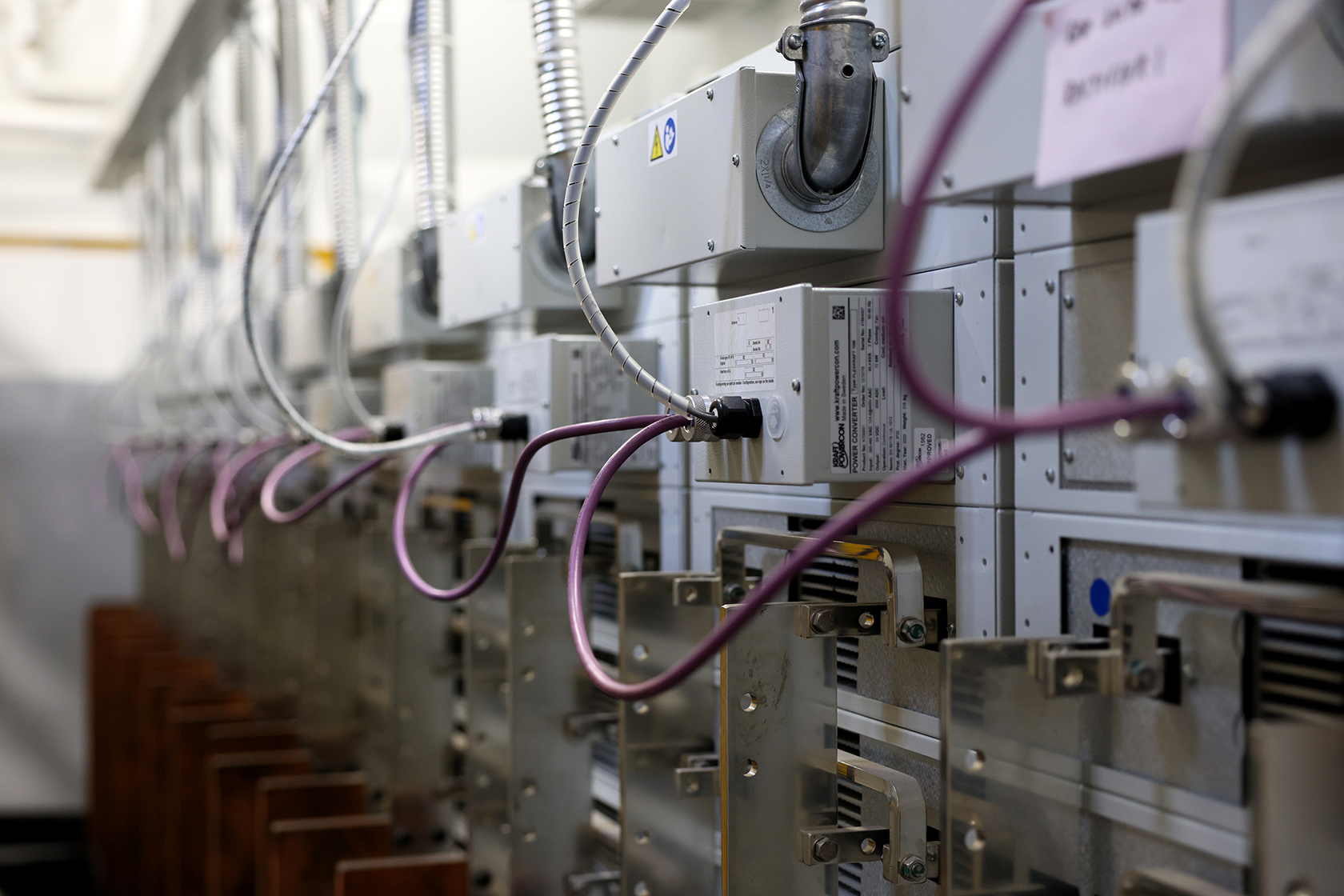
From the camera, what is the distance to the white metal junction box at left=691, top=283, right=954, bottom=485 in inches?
34.4

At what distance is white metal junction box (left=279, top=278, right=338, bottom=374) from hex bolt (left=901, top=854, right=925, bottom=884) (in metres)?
1.46

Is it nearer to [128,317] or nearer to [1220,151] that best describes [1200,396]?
[1220,151]

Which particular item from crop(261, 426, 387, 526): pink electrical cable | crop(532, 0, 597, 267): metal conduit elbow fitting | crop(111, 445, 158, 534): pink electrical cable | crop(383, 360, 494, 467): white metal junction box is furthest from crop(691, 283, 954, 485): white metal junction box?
crop(111, 445, 158, 534): pink electrical cable

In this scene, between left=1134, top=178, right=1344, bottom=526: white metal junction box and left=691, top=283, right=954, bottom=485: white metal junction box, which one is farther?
left=691, top=283, right=954, bottom=485: white metal junction box

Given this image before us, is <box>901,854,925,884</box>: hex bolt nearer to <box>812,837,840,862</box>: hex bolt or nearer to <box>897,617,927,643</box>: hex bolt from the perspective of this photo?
<box>812,837,840,862</box>: hex bolt

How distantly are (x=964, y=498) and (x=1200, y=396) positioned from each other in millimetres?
428

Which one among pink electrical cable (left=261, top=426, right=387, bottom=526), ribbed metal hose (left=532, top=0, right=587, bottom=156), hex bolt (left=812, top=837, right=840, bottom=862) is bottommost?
hex bolt (left=812, top=837, right=840, bottom=862)

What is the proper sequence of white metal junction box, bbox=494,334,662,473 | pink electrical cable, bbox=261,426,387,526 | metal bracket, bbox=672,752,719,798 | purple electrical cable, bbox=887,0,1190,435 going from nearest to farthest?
purple electrical cable, bbox=887,0,1190,435 → metal bracket, bbox=672,752,719,798 → white metal junction box, bbox=494,334,662,473 → pink electrical cable, bbox=261,426,387,526

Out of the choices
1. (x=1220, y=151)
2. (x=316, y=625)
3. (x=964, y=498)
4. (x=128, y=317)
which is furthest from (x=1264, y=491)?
(x=128, y=317)

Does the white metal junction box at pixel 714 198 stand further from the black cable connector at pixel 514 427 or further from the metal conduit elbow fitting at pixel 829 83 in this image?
the black cable connector at pixel 514 427

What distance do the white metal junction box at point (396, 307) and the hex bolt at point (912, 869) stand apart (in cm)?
102

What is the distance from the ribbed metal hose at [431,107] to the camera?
5.26ft

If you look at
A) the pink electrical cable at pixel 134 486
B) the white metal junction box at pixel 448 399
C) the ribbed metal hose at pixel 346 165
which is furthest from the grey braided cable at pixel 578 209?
the pink electrical cable at pixel 134 486

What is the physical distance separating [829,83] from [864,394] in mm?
220
